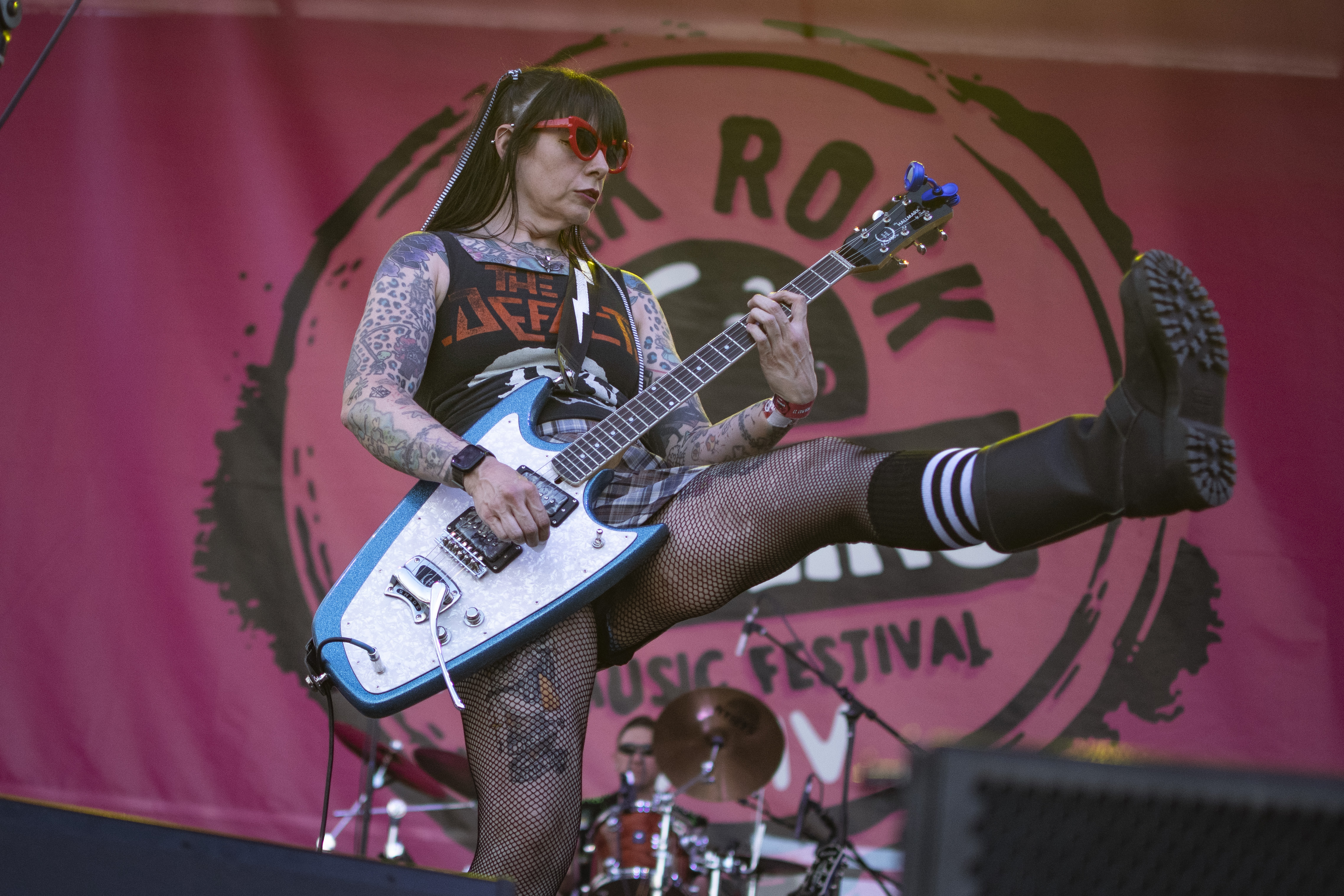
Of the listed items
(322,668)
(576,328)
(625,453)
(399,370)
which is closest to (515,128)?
(576,328)

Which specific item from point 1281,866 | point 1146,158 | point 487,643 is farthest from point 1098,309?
point 1281,866

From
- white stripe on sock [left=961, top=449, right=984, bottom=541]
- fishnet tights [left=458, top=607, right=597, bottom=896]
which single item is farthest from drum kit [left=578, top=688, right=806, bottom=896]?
white stripe on sock [left=961, top=449, right=984, bottom=541]

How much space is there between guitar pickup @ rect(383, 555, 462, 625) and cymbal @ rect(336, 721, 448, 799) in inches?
71.3

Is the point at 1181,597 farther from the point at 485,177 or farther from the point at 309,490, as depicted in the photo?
the point at 309,490

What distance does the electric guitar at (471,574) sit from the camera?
5.01 ft

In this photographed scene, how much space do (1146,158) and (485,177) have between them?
2486 millimetres

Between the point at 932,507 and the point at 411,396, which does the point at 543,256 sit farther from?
the point at 932,507

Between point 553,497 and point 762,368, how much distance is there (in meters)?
0.55

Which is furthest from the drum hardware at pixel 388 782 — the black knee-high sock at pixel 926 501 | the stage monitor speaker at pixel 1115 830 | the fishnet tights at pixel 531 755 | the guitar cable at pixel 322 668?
the stage monitor speaker at pixel 1115 830

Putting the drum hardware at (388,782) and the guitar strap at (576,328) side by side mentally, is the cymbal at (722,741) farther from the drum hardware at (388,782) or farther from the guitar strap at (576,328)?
the guitar strap at (576,328)

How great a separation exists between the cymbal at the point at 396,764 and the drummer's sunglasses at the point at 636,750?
2.01 feet

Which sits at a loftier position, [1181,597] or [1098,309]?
[1098,309]

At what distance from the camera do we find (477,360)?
180cm

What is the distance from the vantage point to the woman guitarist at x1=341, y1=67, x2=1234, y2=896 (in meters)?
1.19
